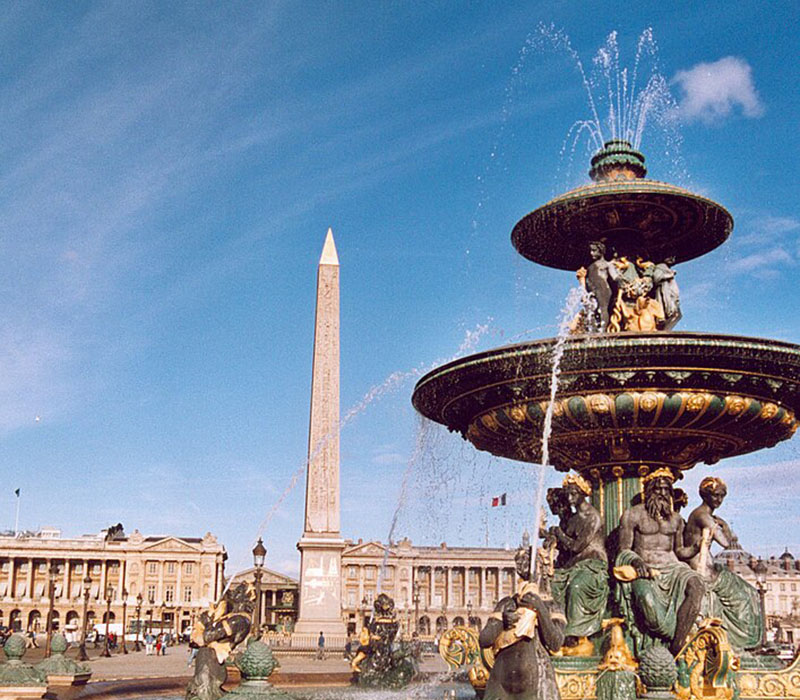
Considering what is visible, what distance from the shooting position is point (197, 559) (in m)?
123

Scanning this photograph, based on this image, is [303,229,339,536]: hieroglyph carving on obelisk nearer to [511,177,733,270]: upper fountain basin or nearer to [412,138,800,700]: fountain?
A: [511,177,733,270]: upper fountain basin

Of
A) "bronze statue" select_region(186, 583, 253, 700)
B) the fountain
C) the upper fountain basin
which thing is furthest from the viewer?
the upper fountain basin

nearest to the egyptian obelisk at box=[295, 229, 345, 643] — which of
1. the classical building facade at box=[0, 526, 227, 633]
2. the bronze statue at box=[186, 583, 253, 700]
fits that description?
the bronze statue at box=[186, 583, 253, 700]

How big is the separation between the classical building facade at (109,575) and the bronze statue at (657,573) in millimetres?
112688

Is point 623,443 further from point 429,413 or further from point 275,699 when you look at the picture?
point 275,699

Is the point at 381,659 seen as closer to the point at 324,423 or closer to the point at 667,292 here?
the point at 667,292

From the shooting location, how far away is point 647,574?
25.6 feet

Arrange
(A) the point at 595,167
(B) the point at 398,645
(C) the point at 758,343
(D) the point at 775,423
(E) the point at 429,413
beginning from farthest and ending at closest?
(B) the point at 398,645
(A) the point at 595,167
(E) the point at 429,413
(D) the point at 775,423
(C) the point at 758,343

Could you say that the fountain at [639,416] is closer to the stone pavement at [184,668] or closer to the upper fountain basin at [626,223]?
the upper fountain basin at [626,223]

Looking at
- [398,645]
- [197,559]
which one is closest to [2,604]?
[197,559]

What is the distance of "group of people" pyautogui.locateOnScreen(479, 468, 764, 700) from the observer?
775cm

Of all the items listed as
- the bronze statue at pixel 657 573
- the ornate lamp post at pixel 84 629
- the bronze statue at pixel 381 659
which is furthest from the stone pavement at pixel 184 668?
the bronze statue at pixel 657 573

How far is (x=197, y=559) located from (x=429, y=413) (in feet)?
388

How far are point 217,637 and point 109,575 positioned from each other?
120901 millimetres
